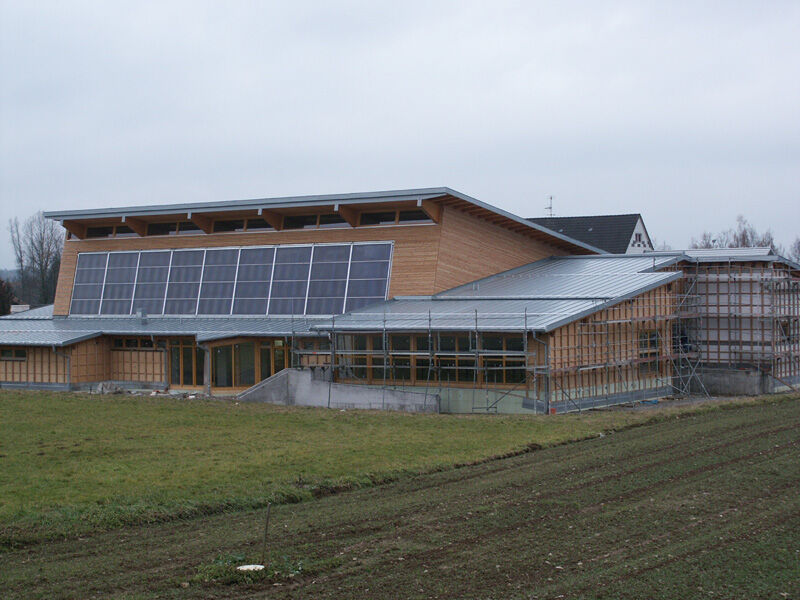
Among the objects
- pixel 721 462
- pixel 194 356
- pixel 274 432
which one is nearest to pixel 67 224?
pixel 194 356

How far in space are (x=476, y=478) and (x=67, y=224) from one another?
1312 inches

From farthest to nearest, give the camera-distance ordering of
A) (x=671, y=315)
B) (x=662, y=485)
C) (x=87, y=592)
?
(x=671, y=315) < (x=662, y=485) < (x=87, y=592)

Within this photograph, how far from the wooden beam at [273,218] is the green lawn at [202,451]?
35.9 ft

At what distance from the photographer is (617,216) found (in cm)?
6544

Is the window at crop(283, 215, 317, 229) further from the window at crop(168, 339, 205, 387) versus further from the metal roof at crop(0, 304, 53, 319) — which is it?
the metal roof at crop(0, 304, 53, 319)

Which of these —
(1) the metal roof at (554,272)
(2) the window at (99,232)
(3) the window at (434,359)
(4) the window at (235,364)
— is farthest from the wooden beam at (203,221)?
(1) the metal roof at (554,272)

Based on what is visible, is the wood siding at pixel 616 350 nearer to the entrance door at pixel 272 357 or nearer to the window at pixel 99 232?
the entrance door at pixel 272 357

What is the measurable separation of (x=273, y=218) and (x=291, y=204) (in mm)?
1863

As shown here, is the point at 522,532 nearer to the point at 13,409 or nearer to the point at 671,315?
the point at 13,409

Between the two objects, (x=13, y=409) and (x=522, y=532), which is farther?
(x=13, y=409)

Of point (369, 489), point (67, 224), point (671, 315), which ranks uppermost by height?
point (67, 224)

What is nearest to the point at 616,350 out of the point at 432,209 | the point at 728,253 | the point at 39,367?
the point at 432,209

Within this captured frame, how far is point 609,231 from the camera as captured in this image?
64.1 meters

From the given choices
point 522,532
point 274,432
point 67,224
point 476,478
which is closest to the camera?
point 522,532
